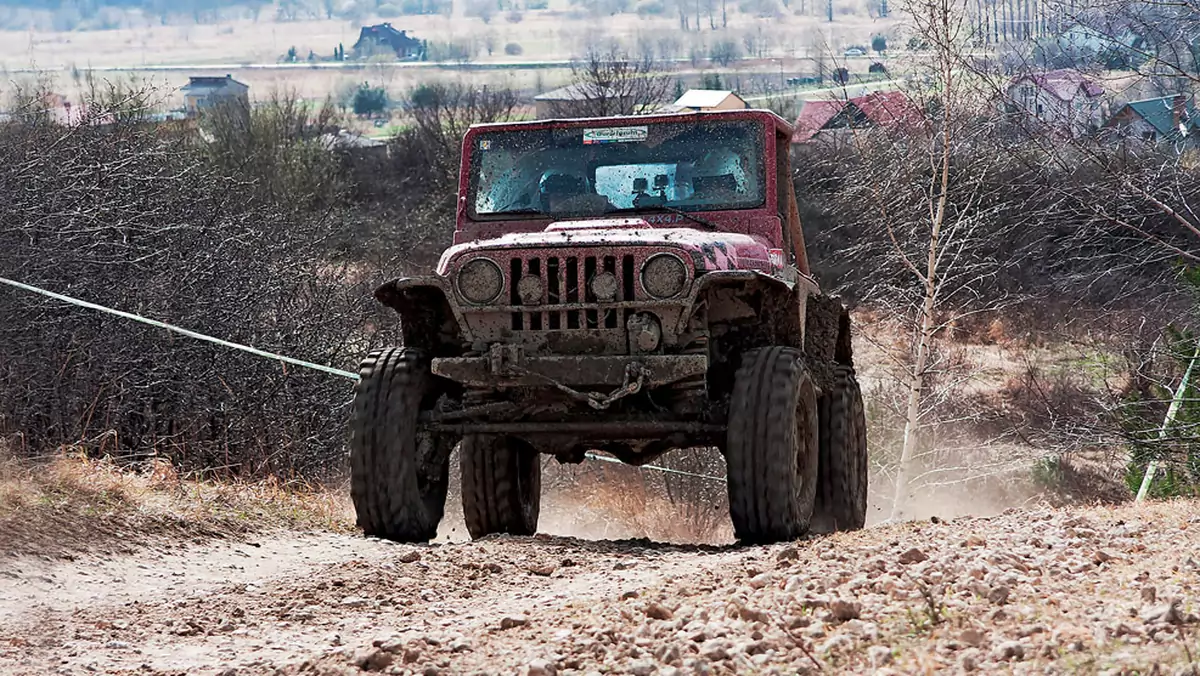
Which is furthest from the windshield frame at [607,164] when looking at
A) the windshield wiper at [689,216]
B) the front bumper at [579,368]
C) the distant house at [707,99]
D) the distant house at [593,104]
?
the distant house at [707,99]

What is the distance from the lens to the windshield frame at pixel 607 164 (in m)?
9.12

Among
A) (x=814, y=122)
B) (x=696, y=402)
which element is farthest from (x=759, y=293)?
(x=814, y=122)

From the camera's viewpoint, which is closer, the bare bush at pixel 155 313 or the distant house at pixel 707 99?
the bare bush at pixel 155 313

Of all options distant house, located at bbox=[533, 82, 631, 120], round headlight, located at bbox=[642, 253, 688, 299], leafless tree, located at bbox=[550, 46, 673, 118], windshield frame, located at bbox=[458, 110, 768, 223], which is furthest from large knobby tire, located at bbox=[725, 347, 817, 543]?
leafless tree, located at bbox=[550, 46, 673, 118]

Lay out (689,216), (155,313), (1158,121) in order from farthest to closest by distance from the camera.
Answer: (1158,121), (155,313), (689,216)

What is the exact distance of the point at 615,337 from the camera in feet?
25.7

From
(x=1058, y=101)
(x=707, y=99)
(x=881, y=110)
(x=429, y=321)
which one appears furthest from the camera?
(x=707, y=99)

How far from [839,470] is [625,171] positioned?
2083 millimetres

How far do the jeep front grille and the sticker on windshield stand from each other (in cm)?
170

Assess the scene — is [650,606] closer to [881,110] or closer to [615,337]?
[615,337]

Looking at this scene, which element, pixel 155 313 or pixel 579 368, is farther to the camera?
pixel 155 313

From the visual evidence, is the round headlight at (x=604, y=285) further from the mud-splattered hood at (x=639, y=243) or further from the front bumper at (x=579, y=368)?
the front bumper at (x=579, y=368)

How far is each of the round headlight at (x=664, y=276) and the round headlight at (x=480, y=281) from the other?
709 mm

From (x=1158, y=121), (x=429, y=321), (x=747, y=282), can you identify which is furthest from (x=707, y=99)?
(x=747, y=282)
